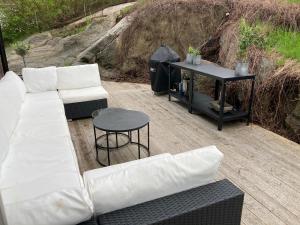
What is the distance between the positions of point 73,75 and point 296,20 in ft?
12.8

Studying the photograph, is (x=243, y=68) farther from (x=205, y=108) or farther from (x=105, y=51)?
(x=105, y=51)

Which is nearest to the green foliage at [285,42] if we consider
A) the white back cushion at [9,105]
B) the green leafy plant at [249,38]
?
the green leafy plant at [249,38]

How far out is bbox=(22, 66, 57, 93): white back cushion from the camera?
4207mm

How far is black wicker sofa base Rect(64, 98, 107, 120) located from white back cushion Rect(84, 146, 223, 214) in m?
2.92

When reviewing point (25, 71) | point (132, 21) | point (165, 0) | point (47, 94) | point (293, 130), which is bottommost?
point (293, 130)

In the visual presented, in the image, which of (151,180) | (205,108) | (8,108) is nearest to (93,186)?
(151,180)

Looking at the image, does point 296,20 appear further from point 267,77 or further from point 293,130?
point 293,130

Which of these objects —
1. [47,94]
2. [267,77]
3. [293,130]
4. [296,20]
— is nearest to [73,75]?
[47,94]

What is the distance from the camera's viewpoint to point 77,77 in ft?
14.6

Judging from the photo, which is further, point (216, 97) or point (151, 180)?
point (216, 97)

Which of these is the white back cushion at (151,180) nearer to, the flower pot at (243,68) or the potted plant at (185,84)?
the flower pot at (243,68)

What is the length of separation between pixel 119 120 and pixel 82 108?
1.50m

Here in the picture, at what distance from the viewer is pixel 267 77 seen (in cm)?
396

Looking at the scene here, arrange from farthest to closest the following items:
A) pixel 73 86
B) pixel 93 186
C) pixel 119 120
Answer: pixel 73 86 < pixel 119 120 < pixel 93 186
